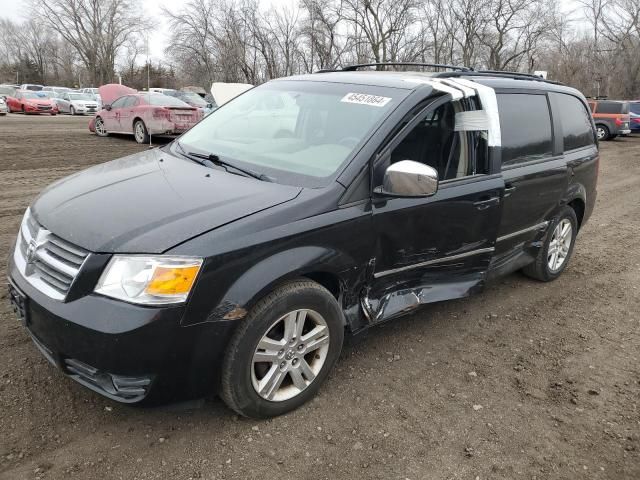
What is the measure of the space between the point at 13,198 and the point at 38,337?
5548 mm

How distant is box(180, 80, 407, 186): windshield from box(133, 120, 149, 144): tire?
35.5ft

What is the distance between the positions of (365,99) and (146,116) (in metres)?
11.8

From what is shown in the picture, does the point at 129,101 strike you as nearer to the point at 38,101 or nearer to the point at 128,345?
the point at 128,345

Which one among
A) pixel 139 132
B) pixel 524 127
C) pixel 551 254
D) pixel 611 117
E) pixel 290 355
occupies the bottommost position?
pixel 551 254

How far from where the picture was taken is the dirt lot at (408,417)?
2.56m

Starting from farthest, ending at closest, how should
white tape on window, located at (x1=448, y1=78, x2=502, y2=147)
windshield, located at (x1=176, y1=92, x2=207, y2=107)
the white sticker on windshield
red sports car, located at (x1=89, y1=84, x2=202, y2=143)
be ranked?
windshield, located at (x1=176, y1=92, x2=207, y2=107) < red sports car, located at (x1=89, y1=84, x2=202, y2=143) < white tape on window, located at (x1=448, y1=78, x2=502, y2=147) < the white sticker on windshield

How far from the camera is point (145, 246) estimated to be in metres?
2.41

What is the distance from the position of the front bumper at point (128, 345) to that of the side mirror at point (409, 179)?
1175 millimetres

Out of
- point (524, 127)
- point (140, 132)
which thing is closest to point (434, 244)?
point (524, 127)

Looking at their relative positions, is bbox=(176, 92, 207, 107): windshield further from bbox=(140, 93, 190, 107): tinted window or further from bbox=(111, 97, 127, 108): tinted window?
bbox=(140, 93, 190, 107): tinted window

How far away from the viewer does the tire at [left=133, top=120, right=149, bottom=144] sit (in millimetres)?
14117

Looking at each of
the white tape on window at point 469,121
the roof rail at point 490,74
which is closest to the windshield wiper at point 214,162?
the white tape on window at point 469,121

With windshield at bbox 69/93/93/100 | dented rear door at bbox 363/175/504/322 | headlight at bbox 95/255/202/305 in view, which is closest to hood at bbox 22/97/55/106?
windshield at bbox 69/93/93/100

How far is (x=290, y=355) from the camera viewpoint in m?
2.83
